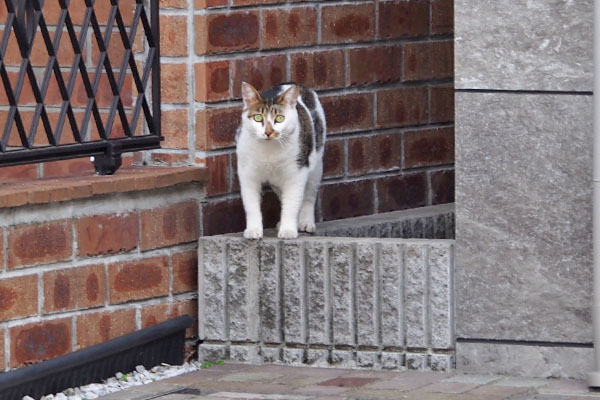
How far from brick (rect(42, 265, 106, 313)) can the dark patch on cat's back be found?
3.00 feet

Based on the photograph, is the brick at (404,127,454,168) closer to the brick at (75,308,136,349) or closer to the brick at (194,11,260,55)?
the brick at (194,11,260,55)

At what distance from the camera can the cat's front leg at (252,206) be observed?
5824mm

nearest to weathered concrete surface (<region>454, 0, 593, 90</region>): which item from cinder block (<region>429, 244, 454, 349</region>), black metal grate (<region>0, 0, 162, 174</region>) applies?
cinder block (<region>429, 244, 454, 349</region>)

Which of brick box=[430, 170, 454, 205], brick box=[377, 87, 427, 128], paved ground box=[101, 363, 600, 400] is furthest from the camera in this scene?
brick box=[430, 170, 454, 205]

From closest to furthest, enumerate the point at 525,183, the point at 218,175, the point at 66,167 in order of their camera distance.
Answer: the point at 525,183
the point at 218,175
the point at 66,167

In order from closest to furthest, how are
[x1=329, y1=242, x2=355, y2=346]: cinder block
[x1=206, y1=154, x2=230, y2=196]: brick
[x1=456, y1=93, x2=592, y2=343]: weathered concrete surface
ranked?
1. [x1=456, y1=93, x2=592, y2=343]: weathered concrete surface
2. [x1=329, y1=242, x2=355, y2=346]: cinder block
3. [x1=206, y1=154, x2=230, y2=196]: brick

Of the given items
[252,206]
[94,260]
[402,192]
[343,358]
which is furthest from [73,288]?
[402,192]

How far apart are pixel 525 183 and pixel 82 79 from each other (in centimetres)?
179

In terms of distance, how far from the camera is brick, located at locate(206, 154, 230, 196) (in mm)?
6004

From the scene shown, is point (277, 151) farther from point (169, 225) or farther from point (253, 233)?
point (169, 225)

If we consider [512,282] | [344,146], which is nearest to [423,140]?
[344,146]

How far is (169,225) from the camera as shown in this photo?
590 centimetres

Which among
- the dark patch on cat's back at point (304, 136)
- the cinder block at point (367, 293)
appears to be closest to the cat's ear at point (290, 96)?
the dark patch on cat's back at point (304, 136)

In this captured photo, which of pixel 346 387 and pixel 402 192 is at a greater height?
pixel 402 192
